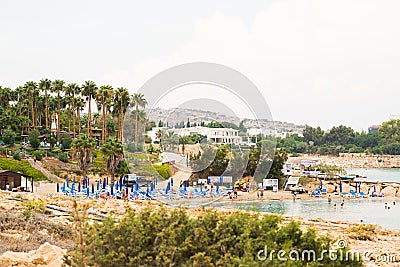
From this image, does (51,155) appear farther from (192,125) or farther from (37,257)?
(37,257)

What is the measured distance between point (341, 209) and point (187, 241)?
3077 centimetres

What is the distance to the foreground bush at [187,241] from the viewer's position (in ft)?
18.6

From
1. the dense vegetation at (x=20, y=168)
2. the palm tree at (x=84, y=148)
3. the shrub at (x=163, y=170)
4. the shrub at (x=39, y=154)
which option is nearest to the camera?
the palm tree at (x=84, y=148)

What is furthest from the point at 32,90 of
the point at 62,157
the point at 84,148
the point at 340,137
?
the point at 340,137

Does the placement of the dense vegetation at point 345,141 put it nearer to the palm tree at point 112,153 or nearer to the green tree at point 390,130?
the green tree at point 390,130

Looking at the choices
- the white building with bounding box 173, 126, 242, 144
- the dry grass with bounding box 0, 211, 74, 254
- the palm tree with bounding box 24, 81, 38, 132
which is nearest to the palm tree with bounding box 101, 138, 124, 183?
the white building with bounding box 173, 126, 242, 144

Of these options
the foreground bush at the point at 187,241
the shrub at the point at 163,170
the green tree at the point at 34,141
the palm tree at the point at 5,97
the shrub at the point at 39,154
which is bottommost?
the shrub at the point at 163,170

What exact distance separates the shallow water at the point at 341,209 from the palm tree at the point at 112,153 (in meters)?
8.35

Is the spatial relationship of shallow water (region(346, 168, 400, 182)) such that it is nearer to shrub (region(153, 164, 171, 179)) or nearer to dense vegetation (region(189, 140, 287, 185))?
dense vegetation (region(189, 140, 287, 185))

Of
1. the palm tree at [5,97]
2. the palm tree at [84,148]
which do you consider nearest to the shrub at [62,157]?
the palm tree at [84,148]

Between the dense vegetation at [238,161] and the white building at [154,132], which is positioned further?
the dense vegetation at [238,161]

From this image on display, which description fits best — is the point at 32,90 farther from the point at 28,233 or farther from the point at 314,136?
the point at 314,136

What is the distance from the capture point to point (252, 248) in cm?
543

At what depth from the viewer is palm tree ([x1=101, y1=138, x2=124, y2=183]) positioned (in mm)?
36531
